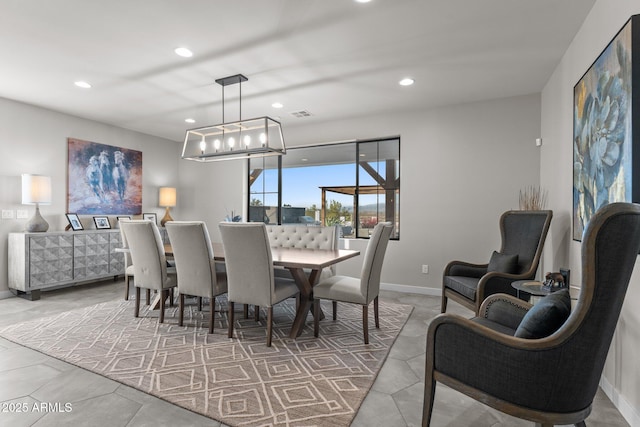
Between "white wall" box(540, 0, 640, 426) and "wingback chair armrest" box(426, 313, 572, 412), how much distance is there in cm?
89

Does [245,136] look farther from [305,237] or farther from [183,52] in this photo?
[305,237]

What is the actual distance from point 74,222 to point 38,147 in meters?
1.10

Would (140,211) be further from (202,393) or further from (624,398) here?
(624,398)

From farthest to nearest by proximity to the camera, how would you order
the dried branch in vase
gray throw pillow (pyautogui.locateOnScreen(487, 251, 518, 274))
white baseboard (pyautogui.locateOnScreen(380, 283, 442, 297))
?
1. white baseboard (pyautogui.locateOnScreen(380, 283, 442, 297))
2. the dried branch in vase
3. gray throw pillow (pyautogui.locateOnScreen(487, 251, 518, 274))

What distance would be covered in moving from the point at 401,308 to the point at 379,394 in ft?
6.07

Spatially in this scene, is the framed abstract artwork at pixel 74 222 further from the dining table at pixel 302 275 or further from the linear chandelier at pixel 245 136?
the dining table at pixel 302 275

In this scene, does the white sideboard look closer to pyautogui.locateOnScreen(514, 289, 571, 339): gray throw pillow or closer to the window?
the window

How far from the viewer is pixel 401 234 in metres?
4.60

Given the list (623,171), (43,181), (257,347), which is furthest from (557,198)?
(43,181)

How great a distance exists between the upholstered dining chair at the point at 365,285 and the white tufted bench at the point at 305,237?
2.21 feet

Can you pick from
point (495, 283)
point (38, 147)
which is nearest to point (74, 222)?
point (38, 147)

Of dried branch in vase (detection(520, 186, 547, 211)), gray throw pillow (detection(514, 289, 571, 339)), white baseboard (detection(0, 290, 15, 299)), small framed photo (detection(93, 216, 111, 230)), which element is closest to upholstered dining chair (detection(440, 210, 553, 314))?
dried branch in vase (detection(520, 186, 547, 211))

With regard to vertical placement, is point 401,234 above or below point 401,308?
above

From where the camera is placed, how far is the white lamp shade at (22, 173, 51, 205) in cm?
405
